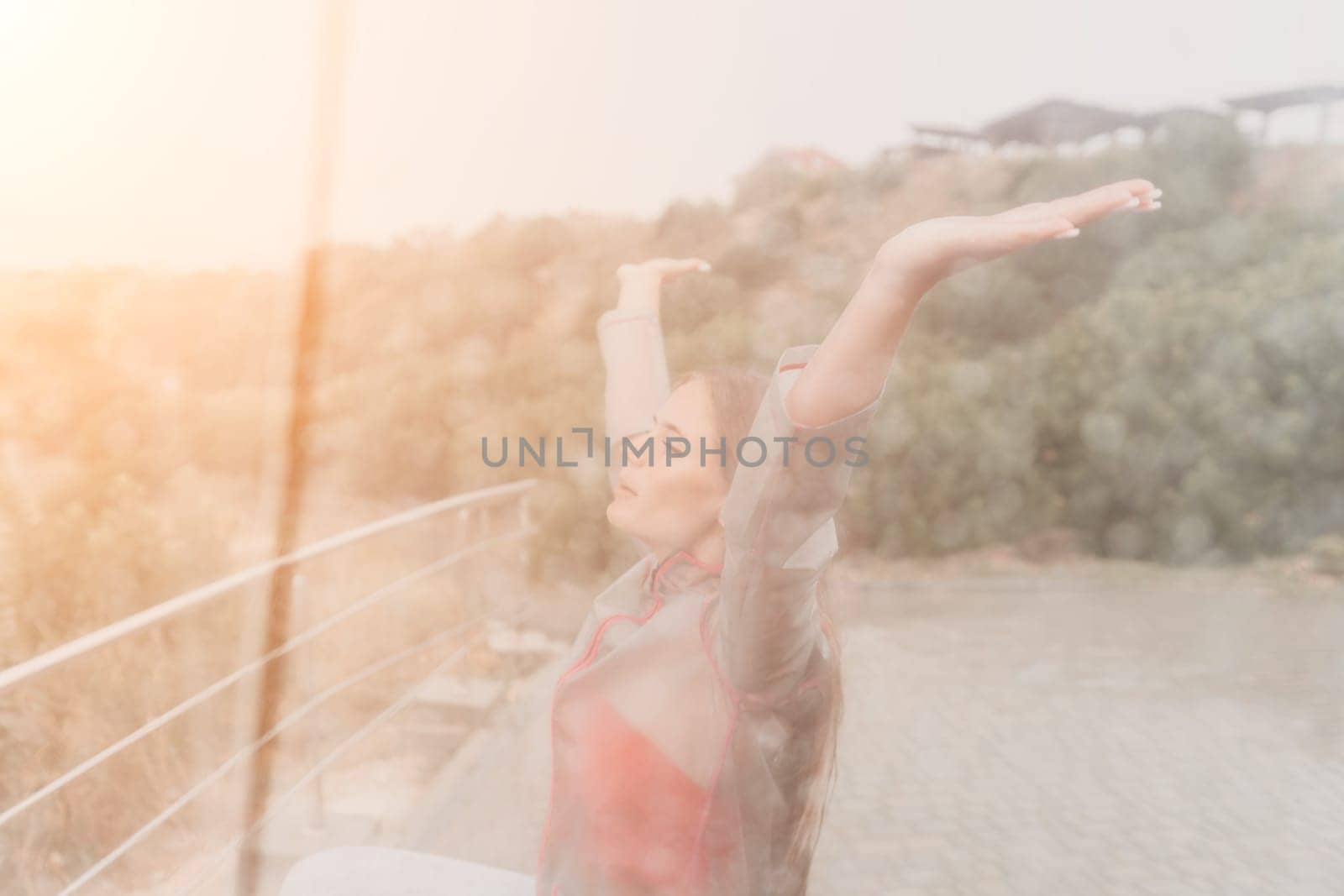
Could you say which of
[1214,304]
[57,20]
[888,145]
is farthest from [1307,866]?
[57,20]

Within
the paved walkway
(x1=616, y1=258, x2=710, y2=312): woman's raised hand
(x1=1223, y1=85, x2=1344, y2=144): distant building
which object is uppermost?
(x1=1223, y1=85, x2=1344, y2=144): distant building

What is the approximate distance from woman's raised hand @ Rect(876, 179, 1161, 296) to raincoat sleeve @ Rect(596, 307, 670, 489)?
62 cm

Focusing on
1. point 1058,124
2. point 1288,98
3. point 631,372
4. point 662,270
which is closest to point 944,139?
point 1058,124

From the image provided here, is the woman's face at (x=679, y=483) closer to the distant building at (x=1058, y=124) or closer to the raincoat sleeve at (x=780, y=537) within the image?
the raincoat sleeve at (x=780, y=537)

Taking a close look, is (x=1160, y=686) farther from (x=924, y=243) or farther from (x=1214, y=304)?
(x=924, y=243)

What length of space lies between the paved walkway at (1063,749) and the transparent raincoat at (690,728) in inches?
40.5

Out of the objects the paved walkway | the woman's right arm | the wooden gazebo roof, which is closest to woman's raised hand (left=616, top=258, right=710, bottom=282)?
the woman's right arm

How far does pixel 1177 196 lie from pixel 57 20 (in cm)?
333

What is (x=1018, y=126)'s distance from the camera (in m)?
3.05

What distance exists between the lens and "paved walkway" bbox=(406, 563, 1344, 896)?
2688mm

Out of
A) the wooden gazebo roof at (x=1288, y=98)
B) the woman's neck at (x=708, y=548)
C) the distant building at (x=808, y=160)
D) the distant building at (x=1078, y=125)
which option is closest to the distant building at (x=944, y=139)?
the distant building at (x=1078, y=125)

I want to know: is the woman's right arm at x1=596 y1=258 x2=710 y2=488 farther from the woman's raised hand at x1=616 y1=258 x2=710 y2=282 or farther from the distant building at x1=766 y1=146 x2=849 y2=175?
the distant building at x1=766 y1=146 x2=849 y2=175

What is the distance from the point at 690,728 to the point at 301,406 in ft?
8.80

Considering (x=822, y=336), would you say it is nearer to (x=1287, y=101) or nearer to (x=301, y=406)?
(x=1287, y=101)
